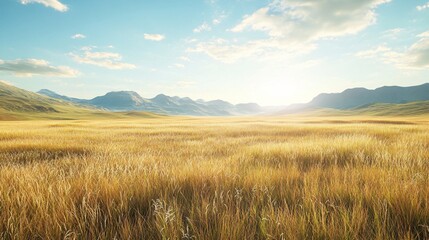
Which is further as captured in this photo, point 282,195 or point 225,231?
point 282,195

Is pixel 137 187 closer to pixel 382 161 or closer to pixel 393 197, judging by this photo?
pixel 393 197

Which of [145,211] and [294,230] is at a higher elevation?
[294,230]

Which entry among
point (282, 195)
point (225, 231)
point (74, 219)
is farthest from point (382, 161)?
point (74, 219)

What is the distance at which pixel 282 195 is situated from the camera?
8.42 feet

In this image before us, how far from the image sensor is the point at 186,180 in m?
3.14

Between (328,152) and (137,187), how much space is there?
4783 mm

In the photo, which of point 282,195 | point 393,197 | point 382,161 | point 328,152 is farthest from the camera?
point 328,152

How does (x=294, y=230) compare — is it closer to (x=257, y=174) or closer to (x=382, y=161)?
(x=257, y=174)

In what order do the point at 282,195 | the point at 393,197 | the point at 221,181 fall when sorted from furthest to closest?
the point at 221,181
the point at 282,195
the point at 393,197

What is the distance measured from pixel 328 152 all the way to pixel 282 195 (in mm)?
3865

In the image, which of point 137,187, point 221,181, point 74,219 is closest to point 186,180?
point 221,181

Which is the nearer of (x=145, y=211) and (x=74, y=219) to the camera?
(x=74, y=219)

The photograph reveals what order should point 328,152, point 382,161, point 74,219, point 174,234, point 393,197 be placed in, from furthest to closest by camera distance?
1. point 328,152
2. point 382,161
3. point 393,197
4. point 74,219
5. point 174,234

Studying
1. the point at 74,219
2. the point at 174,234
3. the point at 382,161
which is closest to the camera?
the point at 174,234
